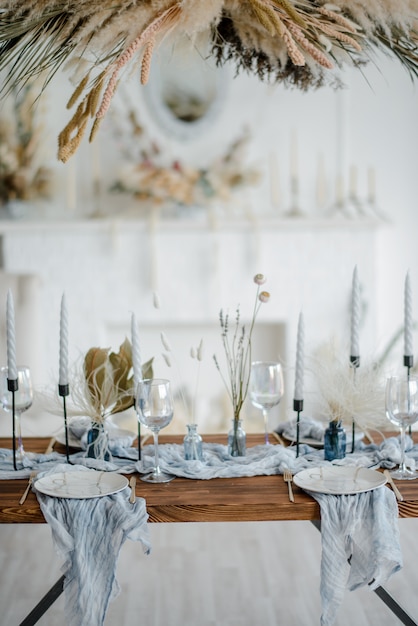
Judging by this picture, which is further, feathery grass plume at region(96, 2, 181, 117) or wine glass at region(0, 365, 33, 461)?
wine glass at region(0, 365, 33, 461)

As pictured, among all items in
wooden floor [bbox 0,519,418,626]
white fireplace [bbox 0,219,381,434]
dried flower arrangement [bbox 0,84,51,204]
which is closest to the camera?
wooden floor [bbox 0,519,418,626]

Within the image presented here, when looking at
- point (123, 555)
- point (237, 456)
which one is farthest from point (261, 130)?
point (237, 456)

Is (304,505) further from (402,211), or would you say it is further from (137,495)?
(402,211)

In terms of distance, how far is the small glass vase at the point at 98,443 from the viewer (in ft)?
6.22

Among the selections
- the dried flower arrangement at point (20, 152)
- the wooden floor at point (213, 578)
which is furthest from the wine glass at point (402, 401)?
the dried flower arrangement at point (20, 152)

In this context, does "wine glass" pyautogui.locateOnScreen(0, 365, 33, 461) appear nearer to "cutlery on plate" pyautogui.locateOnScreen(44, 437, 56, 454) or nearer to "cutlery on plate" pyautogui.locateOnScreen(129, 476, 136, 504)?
"cutlery on plate" pyautogui.locateOnScreen(44, 437, 56, 454)

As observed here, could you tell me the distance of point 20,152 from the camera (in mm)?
4023

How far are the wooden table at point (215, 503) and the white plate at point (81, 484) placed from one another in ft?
0.12

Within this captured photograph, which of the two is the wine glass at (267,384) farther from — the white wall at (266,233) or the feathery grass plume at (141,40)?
the white wall at (266,233)

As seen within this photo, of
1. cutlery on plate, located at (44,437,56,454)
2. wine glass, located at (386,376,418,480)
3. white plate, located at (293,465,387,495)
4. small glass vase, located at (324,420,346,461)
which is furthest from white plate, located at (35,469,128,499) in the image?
wine glass, located at (386,376,418,480)

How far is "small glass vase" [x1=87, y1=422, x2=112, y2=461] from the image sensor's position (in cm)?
190

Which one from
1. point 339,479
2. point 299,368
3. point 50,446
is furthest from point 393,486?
point 50,446

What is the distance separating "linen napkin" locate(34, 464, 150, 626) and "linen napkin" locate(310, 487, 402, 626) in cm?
37

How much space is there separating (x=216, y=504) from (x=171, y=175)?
2.69 m
